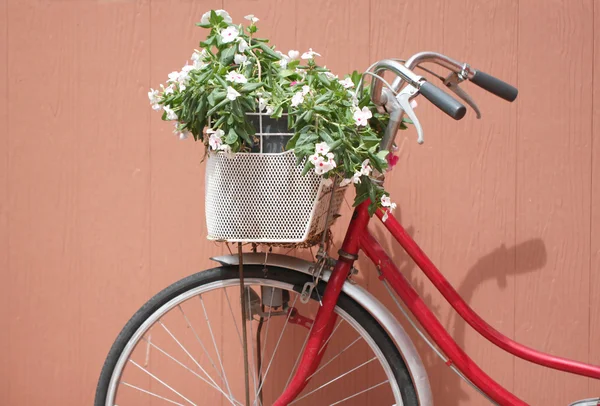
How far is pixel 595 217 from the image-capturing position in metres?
2.16

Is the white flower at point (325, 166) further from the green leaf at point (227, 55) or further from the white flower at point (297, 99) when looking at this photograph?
the green leaf at point (227, 55)

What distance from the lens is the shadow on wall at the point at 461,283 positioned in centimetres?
218

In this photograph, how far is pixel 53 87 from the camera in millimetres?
2324

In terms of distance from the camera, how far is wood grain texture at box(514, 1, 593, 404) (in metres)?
2.14

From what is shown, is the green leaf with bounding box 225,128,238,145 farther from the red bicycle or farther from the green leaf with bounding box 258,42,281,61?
the red bicycle

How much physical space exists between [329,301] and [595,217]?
1.05 meters

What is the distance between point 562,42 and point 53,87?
68.9 inches

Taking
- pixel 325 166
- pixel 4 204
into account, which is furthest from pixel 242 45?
pixel 4 204

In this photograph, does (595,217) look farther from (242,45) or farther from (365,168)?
(242,45)

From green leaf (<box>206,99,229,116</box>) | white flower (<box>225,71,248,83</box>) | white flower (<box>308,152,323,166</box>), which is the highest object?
white flower (<box>225,71,248,83</box>)

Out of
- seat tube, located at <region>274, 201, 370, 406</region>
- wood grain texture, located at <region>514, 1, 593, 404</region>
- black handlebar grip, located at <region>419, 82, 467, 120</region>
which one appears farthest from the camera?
wood grain texture, located at <region>514, 1, 593, 404</region>

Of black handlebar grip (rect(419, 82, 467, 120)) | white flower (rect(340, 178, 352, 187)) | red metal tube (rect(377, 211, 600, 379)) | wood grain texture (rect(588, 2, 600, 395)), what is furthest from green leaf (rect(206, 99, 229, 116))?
wood grain texture (rect(588, 2, 600, 395))

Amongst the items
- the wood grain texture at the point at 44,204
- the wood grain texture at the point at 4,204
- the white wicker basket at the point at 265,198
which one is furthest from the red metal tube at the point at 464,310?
the wood grain texture at the point at 4,204

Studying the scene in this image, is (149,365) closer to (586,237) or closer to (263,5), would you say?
(263,5)
